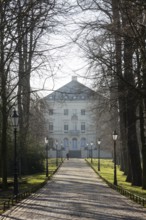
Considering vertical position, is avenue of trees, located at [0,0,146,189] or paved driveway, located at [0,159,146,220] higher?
avenue of trees, located at [0,0,146,189]

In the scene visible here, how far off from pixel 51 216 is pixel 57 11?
6.34 m

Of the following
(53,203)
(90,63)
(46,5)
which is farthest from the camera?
(90,63)

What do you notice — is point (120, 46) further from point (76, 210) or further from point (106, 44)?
point (76, 210)

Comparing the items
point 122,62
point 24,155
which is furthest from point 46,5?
point 24,155

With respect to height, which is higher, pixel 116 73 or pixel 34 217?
pixel 116 73

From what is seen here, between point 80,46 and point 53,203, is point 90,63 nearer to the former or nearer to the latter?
point 80,46

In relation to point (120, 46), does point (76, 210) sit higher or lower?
lower

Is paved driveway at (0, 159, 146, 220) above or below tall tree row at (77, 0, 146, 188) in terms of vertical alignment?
below

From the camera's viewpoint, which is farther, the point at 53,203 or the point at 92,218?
the point at 53,203

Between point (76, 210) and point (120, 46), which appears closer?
point (76, 210)

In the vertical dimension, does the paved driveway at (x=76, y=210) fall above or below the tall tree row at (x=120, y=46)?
below

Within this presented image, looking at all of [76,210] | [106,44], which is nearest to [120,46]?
[106,44]

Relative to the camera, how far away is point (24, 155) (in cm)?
4403

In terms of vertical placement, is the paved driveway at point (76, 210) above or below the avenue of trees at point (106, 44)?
below
